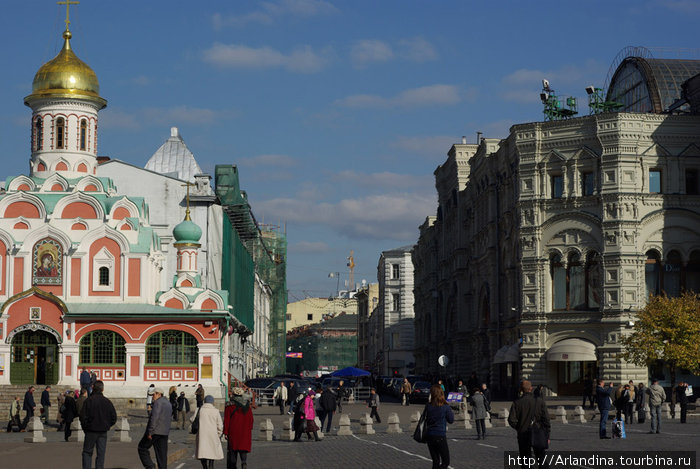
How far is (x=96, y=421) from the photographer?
835 inches

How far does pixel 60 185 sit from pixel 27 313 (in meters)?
7.26

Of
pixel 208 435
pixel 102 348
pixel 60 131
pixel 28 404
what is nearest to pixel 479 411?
pixel 208 435

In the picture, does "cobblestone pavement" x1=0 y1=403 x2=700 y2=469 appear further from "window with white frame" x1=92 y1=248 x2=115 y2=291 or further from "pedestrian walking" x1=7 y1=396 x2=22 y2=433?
"window with white frame" x1=92 y1=248 x2=115 y2=291

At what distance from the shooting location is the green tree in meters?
50.7

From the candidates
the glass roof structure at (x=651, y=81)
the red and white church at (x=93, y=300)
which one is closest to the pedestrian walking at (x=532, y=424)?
the red and white church at (x=93, y=300)

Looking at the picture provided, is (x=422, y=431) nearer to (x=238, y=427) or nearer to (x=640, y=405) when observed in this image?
(x=238, y=427)

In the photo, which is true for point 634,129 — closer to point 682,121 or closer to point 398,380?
point 682,121

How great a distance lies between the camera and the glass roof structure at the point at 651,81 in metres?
70.5

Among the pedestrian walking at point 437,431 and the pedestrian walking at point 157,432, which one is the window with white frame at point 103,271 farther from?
the pedestrian walking at point 437,431

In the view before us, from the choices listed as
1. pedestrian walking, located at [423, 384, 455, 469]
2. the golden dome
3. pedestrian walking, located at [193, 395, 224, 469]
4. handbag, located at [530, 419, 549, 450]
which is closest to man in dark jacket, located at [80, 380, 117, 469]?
pedestrian walking, located at [193, 395, 224, 469]

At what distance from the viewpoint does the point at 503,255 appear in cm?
6644

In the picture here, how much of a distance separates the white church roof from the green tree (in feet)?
158

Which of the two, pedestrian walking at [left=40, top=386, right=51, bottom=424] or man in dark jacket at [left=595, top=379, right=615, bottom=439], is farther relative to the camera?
pedestrian walking at [left=40, top=386, right=51, bottom=424]

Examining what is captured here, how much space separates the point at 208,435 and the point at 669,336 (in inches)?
1377
